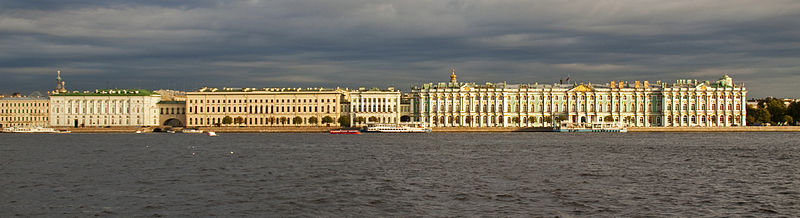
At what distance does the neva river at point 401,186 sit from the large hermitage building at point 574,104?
58.9 m

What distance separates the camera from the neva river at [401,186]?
2078cm

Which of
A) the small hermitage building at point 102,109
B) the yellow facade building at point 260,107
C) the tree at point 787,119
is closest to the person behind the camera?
the tree at point 787,119

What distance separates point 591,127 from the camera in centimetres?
9450

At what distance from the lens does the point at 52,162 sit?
37562mm

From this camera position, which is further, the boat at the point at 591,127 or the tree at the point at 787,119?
the tree at the point at 787,119

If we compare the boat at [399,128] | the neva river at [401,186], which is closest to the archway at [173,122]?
the boat at [399,128]

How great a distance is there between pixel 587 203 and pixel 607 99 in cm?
8084

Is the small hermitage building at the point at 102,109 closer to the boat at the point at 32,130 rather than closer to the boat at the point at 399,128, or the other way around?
the boat at the point at 32,130

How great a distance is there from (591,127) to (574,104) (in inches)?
249

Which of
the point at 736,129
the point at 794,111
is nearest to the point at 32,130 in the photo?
the point at 736,129

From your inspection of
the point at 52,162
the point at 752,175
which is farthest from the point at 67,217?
the point at 752,175

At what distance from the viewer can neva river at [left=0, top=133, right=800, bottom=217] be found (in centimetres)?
2078

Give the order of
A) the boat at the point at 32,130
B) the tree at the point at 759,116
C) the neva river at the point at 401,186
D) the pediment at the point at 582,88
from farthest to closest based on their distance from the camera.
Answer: the boat at the point at 32,130 → the pediment at the point at 582,88 → the tree at the point at 759,116 → the neva river at the point at 401,186

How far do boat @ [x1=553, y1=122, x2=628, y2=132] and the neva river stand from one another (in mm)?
51495
